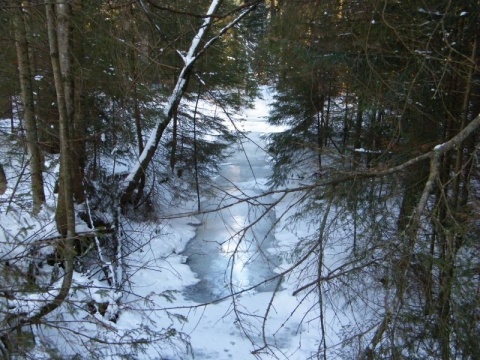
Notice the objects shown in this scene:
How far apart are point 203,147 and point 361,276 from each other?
12.6 meters

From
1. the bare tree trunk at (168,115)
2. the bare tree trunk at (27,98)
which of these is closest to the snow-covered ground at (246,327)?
the bare tree trunk at (168,115)

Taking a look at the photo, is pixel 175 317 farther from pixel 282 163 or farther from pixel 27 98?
pixel 282 163

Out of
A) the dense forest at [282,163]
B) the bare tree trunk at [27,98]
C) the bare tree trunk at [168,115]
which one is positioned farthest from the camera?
the bare tree trunk at [168,115]

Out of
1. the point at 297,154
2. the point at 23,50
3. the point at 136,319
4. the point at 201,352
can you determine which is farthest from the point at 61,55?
the point at 297,154

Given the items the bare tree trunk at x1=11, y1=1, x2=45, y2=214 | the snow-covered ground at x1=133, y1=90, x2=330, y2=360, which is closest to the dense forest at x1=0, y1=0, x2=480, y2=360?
the bare tree trunk at x1=11, y1=1, x2=45, y2=214

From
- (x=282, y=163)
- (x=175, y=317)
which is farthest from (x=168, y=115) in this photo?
(x=282, y=163)

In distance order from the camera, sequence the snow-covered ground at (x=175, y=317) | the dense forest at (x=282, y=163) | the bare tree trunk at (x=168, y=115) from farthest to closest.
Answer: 1. the bare tree trunk at (x=168, y=115)
2. the snow-covered ground at (x=175, y=317)
3. the dense forest at (x=282, y=163)

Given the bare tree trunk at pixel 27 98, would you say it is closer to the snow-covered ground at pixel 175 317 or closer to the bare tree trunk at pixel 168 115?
the snow-covered ground at pixel 175 317

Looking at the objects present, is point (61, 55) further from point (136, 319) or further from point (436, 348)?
point (436, 348)

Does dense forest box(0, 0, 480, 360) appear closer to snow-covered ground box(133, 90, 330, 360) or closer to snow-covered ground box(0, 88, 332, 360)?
snow-covered ground box(0, 88, 332, 360)

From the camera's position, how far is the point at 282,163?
1398cm

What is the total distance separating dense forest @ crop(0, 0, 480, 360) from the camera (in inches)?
113

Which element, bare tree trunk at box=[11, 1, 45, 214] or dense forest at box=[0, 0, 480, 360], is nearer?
dense forest at box=[0, 0, 480, 360]

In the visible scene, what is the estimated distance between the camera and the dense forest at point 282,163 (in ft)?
9.41
